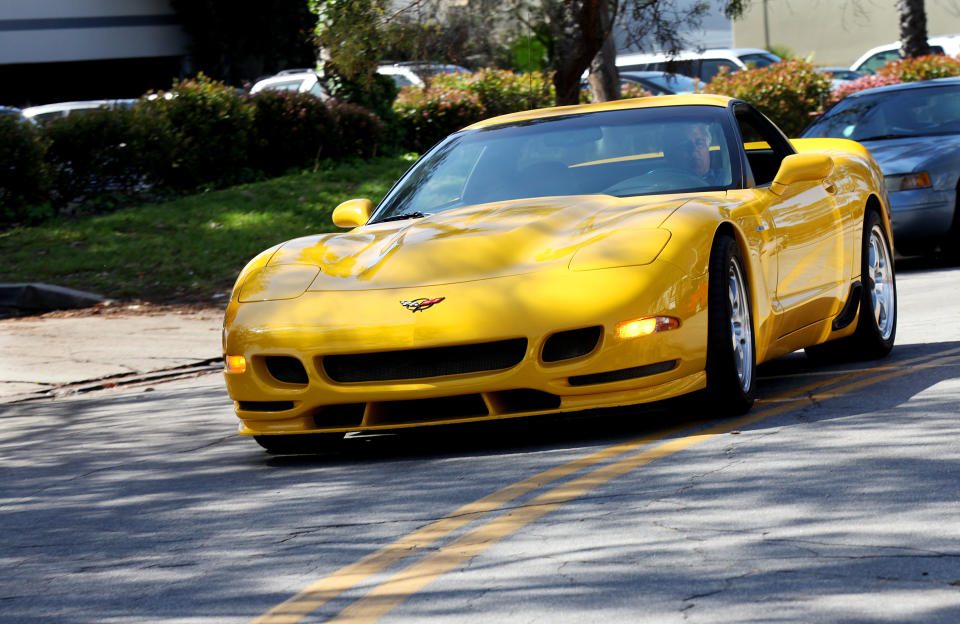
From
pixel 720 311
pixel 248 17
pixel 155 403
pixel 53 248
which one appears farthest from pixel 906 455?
pixel 248 17

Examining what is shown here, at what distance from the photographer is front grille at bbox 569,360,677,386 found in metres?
5.61

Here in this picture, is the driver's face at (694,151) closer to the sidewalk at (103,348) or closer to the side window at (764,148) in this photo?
the side window at (764,148)

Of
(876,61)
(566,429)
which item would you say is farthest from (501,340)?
(876,61)

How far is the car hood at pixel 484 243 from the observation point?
5805 millimetres

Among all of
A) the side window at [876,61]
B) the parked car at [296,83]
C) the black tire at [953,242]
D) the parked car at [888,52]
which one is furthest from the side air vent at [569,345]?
the side window at [876,61]

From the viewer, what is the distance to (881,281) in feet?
25.9

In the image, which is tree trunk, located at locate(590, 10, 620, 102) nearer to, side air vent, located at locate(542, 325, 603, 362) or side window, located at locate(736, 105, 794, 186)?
side window, located at locate(736, 105, 794, 186)

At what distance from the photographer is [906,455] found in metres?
5.09

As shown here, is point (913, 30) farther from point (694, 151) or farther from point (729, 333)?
point (729, 333)

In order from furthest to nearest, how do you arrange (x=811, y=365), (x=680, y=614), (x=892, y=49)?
(x=892, y=49) < (x=811, y=365) < (x=680, y=614)

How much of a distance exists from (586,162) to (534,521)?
280 cm

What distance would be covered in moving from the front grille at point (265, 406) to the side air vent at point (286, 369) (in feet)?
0.31

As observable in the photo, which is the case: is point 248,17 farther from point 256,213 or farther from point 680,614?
point 680,614

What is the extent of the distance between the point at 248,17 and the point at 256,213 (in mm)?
23999
